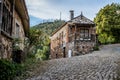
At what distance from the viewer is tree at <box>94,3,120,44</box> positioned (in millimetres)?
42181

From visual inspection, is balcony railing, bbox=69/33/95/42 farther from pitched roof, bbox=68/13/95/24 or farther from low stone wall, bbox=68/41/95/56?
pitched roof, bbox=68/13/95/24

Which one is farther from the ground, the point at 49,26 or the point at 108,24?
the point at 49,26

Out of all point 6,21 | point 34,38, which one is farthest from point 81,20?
point 6,21

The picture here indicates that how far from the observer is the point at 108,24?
42281 millimetres

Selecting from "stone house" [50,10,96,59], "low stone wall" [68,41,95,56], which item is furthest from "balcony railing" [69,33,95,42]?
"low stone wall" [68,41,95,56]

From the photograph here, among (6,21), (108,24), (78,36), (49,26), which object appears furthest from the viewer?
(49,26)

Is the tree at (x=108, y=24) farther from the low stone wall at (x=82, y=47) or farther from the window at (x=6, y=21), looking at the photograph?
the window at (x=6, y=21)

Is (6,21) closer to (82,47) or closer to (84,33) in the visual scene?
(82,47)

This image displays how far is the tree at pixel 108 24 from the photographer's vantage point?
42.2 m

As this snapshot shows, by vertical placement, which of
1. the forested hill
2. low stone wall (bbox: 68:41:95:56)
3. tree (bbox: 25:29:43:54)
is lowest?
low stone wall (bbox: 68:41:95:56)

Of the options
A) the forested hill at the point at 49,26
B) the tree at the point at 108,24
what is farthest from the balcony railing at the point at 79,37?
the forested hill at the point at 49,26

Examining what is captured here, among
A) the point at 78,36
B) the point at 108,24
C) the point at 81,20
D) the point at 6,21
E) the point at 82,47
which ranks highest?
the point at 81,20

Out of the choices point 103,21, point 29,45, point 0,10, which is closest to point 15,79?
point 0,10

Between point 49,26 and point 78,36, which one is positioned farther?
point 49,26
